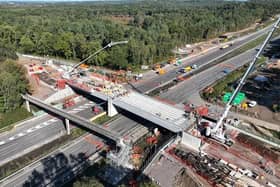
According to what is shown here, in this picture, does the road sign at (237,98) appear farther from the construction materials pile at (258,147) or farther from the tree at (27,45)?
the tree at (27,45)

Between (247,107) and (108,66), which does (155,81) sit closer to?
(108,66)

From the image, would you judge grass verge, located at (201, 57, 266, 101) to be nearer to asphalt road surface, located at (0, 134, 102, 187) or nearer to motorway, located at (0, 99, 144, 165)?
motorway, located at (0, 99, 144, 165)

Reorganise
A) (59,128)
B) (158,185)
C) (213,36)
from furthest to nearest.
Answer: (213,36) → (59,128) → (158,185)

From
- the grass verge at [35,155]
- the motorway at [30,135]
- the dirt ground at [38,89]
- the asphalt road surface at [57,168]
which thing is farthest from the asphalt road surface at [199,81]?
the dirt ground at [38,89]

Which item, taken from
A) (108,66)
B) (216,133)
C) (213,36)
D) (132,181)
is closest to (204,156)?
(216,133)

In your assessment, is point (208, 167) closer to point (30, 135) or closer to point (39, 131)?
point (39, 131)

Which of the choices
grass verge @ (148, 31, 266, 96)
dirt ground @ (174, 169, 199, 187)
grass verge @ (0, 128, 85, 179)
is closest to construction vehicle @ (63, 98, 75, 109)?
grass verge @ (0, 128, 85, 179)

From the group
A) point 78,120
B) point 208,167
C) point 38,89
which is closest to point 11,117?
point 38,89
